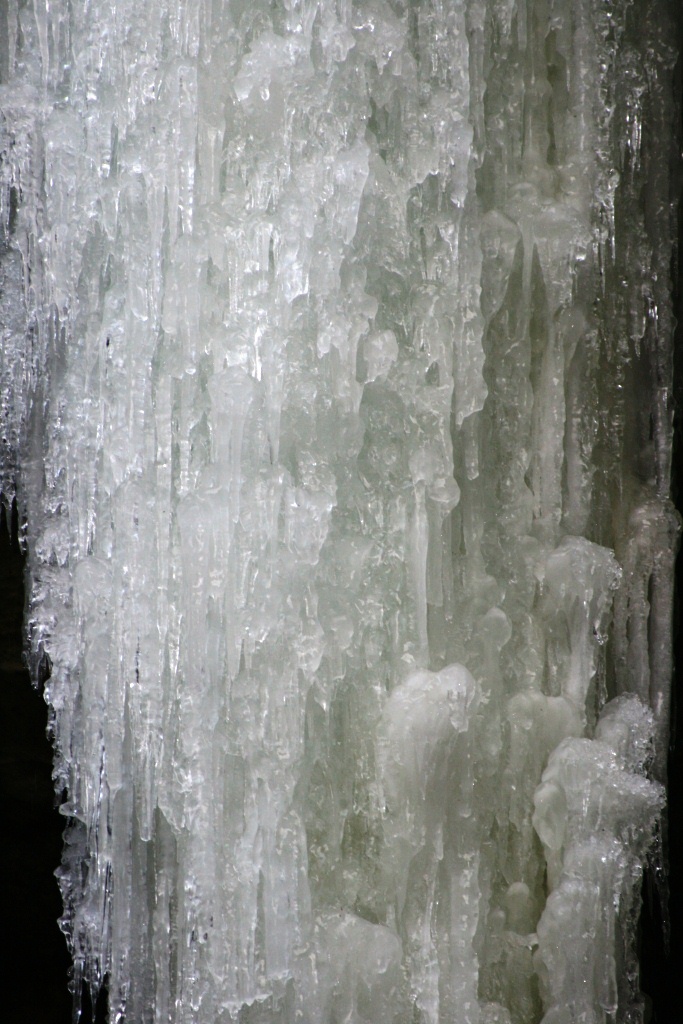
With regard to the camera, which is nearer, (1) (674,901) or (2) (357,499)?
(2) (357,499)

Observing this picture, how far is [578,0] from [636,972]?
76.1 inches

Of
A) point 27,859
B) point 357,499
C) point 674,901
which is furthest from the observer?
point 27,859

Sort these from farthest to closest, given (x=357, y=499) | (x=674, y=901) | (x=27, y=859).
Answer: (x=27, y=859), (x=674, y=901), (x=357, y=499)

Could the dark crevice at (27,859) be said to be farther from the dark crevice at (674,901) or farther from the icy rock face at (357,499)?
the dark crevice at (674,901)

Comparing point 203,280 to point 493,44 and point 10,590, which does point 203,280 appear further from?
point 10,590

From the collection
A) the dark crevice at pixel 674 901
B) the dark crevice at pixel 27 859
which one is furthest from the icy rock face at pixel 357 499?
the dark crevice at pixel 27 859

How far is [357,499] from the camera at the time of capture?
1.89 metres

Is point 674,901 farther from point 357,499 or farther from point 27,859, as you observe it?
point 27,859

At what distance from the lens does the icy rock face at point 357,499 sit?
183 cm

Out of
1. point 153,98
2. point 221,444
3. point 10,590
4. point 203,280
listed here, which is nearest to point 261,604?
point 221,444

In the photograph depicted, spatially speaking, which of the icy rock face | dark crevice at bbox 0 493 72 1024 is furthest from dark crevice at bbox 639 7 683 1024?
dark crevice at bbox 0 493 72 1024

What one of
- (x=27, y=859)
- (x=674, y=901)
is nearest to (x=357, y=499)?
(x=674, y=901)

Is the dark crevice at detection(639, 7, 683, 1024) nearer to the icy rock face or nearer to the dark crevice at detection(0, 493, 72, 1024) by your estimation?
the icy rock face

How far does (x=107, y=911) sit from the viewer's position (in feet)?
6.50
